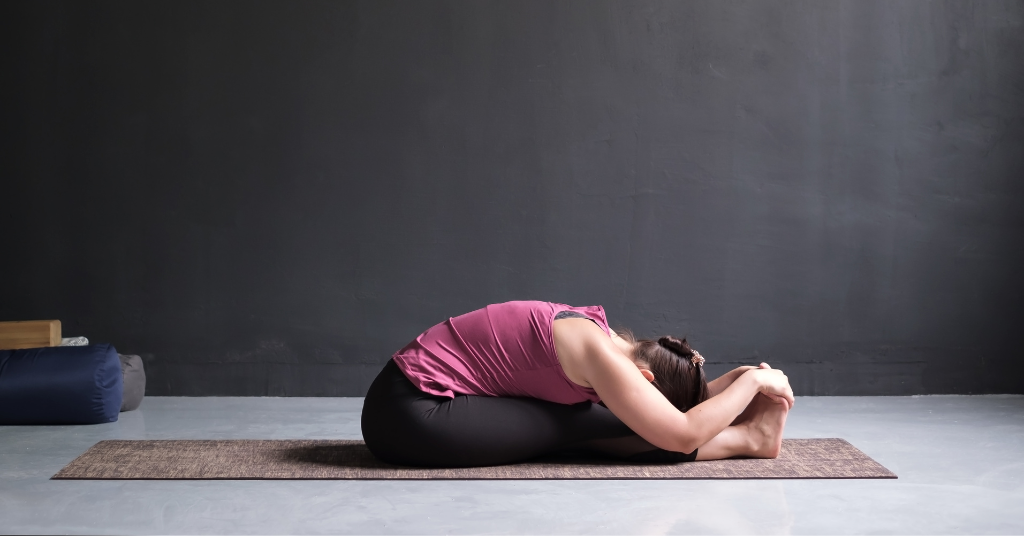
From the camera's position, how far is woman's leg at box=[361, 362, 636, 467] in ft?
8.00

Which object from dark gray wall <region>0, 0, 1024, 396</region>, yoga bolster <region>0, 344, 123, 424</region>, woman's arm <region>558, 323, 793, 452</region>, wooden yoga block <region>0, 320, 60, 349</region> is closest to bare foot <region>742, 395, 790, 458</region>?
woman's arm <region>558, 323, 793, 452</region>

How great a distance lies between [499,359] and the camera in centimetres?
246

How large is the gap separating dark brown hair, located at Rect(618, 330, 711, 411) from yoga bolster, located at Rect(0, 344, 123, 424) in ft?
7.14

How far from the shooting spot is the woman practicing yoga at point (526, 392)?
7.78ft

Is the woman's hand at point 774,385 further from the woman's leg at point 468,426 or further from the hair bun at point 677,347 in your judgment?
the woman's leg at point 468,426

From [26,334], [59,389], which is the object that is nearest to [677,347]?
[59,389]

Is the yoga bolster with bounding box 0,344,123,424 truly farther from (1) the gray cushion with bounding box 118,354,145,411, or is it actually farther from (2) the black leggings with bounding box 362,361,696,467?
(2) the black leggings with bounding box 362,361,696,467

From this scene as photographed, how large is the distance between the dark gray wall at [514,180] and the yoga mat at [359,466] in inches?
53.1

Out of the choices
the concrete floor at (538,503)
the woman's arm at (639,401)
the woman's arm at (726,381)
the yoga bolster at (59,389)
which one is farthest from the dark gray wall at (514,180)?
the woman's arm at (639,401)

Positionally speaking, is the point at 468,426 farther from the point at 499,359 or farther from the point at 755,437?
the point at 755,437

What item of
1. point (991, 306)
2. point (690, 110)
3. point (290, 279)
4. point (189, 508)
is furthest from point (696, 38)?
point (189, 508)

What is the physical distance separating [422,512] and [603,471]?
0.63 m

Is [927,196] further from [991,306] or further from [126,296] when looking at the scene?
[126,296]

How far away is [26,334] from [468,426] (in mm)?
2457
